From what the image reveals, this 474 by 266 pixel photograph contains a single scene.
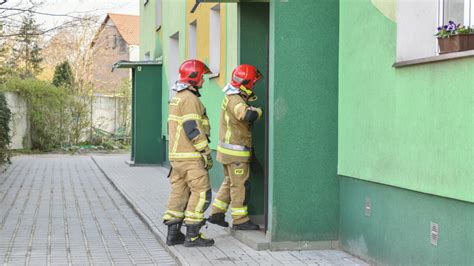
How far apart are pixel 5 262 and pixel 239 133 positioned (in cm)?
287

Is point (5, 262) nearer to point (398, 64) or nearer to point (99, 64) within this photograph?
point (398, 64)

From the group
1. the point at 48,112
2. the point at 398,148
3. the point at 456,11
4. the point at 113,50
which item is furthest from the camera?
the point at 113,50

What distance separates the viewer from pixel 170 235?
24.8ft

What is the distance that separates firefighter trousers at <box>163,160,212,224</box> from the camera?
737 cm

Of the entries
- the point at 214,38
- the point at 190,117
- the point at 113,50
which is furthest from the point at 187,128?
the point at 113,50

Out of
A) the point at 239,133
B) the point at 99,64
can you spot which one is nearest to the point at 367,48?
the point at 239,133

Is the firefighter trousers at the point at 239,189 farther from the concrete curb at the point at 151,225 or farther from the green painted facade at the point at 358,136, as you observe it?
the concrete curb at the point at 151,225

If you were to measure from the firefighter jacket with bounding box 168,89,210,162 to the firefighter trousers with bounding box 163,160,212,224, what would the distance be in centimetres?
11

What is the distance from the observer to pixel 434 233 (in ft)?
17.4

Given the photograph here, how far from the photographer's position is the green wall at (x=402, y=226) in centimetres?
495

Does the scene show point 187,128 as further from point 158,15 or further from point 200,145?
point 158,15

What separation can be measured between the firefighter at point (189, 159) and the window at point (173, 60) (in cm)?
1045

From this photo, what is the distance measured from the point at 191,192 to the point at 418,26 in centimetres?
306

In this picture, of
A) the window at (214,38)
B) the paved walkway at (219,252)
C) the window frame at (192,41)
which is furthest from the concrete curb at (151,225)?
the window frame at (192,41)
